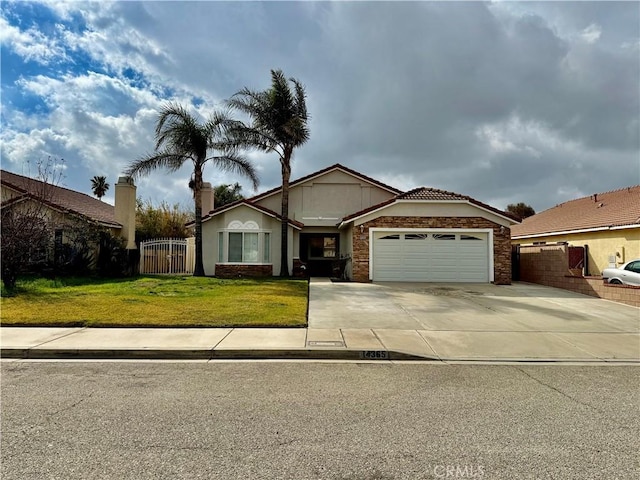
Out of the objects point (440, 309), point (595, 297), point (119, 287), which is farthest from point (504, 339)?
point (119, 287)

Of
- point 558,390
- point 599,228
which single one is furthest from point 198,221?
point 599,228

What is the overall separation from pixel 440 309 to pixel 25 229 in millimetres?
13842

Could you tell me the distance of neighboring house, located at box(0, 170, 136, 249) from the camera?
17.1 meters

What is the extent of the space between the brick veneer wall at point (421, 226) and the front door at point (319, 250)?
6110 mm

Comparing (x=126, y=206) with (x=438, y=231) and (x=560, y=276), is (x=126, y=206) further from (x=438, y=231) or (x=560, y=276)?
(x=560, y=276)

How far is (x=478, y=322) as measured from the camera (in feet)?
31.5

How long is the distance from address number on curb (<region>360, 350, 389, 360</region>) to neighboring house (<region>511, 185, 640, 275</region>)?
14.8m

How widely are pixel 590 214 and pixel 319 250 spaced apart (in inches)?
596

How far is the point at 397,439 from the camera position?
374cm

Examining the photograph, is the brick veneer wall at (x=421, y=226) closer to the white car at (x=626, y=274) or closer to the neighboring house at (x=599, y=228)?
the neighboring house at (x=599, y=228)

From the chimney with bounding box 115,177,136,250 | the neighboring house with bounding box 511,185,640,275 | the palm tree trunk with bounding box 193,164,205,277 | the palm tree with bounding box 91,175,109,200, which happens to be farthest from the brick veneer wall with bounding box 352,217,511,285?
the palm tree with bounding box 91,175,109,200

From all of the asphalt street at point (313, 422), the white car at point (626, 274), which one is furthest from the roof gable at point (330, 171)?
the asphalt street at point (313, 422)

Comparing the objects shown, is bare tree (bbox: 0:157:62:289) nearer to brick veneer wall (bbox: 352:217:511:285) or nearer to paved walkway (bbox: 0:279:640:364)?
paved walkway (bbox: 0:279:640:364)

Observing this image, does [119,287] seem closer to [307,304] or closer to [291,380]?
[307,304]
